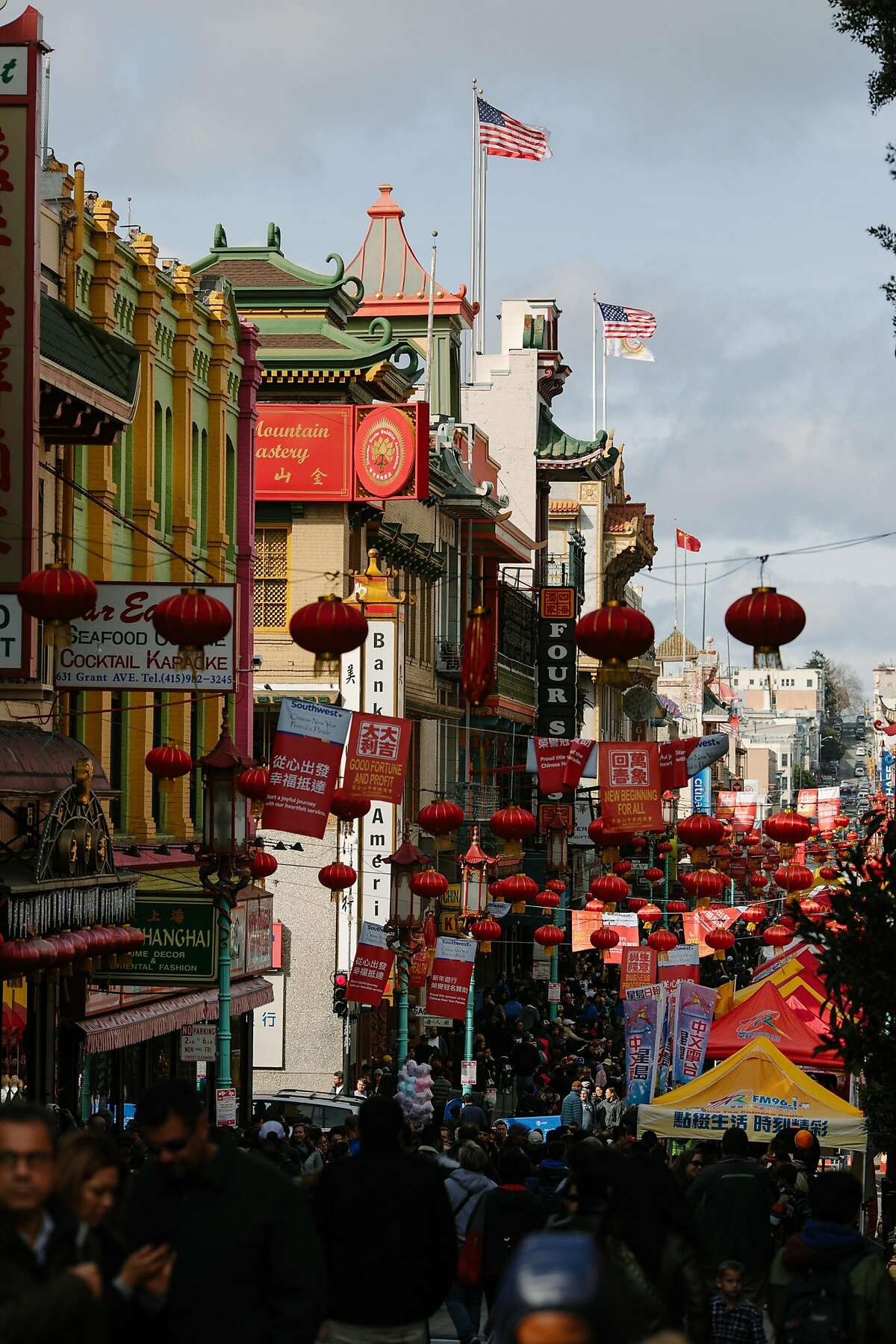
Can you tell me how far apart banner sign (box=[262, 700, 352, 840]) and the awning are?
2679mm

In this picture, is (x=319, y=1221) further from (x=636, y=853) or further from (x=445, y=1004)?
(x=636, y=853)

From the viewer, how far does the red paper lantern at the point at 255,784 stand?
28.3 m

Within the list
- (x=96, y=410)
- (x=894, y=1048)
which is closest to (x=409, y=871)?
(x=96, y=410)

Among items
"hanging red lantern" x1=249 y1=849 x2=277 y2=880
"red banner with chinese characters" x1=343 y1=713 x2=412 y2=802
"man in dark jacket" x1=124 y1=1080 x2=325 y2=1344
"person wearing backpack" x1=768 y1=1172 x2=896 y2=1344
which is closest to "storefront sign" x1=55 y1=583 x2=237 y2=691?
"hanging red lantern" x1=249 y1=849 x2=277 y2=880

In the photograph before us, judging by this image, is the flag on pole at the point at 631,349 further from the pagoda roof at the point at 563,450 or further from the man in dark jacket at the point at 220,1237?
the man in dark jacket at the point at 220,1237

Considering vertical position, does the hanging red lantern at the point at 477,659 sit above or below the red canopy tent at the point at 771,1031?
above

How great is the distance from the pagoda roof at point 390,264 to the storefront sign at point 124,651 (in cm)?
3420

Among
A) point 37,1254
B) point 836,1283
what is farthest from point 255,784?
point 37,1254

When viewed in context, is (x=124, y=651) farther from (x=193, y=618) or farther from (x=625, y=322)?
(x=625, y=322)

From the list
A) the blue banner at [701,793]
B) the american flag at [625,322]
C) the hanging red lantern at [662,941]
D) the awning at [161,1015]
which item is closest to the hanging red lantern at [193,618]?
the awning at [161,1015]

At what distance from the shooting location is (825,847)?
3150 inches

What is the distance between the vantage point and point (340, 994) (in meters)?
40.0

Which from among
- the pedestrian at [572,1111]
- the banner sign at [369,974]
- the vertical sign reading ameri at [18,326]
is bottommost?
the pedestrian at [572,1111]

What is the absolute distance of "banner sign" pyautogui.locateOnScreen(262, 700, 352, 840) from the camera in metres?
26.8
